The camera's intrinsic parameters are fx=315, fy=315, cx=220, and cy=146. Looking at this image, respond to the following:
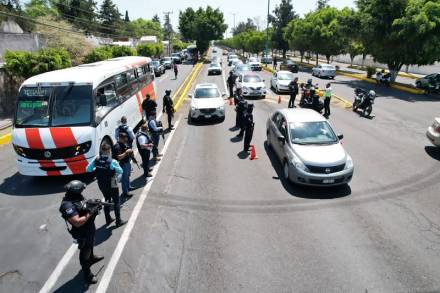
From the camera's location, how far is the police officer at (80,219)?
4562 mm

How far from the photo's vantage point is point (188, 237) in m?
6.49

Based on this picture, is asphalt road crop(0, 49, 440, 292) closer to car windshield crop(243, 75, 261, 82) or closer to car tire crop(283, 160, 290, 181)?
car tire crop(283, 160, 290, 181)

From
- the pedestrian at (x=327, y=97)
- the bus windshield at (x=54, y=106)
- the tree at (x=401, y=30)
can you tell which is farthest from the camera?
the tree at (x=401, y=30)

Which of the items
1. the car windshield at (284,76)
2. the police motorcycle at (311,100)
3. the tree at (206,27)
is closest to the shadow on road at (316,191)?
the police motorcycle at (311,100)

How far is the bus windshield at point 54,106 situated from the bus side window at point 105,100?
347 mm

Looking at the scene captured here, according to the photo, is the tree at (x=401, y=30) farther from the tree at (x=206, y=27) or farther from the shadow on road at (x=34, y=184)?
the tree at (x=206, y=27)

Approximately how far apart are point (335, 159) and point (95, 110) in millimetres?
6972

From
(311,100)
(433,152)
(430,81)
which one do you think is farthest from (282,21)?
(433,152)

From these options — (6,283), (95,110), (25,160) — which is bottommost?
(6,283)

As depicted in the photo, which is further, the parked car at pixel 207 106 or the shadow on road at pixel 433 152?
the parked car at pixel 207 106

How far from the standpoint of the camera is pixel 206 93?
16.8 meters

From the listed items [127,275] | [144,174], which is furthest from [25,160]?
[127,275]

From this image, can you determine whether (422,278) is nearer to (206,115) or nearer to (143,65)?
(206,115)

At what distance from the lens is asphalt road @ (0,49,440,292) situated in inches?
209
